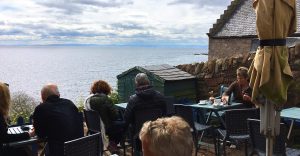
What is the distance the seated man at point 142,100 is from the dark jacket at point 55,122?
105 centimetres

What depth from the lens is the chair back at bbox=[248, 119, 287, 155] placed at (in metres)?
4.76

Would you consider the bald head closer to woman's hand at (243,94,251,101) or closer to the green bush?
woman's hand at (243,94,251,101)

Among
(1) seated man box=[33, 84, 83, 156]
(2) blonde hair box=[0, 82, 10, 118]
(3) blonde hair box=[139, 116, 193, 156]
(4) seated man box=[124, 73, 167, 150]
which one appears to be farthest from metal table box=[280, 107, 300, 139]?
(3) blonde hair box=[139, 116, 193, 156]

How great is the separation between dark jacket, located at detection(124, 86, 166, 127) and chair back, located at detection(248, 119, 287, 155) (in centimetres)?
165

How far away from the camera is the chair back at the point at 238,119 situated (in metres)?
5.79

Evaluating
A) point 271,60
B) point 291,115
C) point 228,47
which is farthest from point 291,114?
point 228,47

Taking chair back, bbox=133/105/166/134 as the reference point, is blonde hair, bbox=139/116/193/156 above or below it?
above

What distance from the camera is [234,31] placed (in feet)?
77.0

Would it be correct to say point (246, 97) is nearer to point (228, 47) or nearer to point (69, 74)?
point (228, 47)

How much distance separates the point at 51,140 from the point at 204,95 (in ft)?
17.6

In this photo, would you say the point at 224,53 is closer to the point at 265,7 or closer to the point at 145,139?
the point at 265,7

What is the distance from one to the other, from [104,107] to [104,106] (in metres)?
0.02

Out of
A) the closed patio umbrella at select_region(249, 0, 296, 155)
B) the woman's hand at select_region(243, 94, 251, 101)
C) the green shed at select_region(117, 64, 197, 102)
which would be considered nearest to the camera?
the closed patio umbrella at select_region(249, 0, 296, 155)

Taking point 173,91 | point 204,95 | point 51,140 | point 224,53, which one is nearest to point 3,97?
point 51,140
